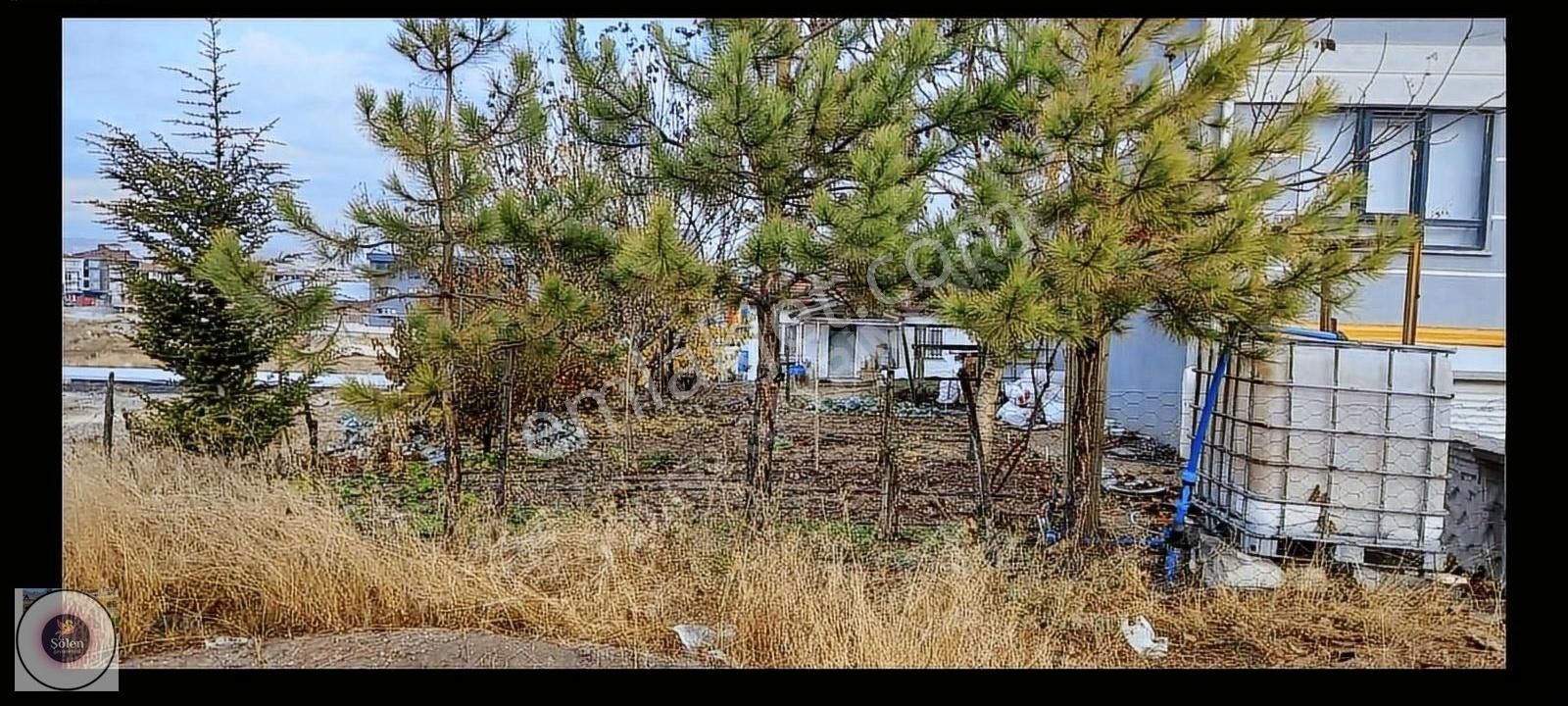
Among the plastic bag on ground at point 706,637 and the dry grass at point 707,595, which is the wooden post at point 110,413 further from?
the plastic bag on ground at point 706,637

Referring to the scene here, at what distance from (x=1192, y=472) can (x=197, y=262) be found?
491 centimetres

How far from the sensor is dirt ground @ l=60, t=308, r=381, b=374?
474 centimetres

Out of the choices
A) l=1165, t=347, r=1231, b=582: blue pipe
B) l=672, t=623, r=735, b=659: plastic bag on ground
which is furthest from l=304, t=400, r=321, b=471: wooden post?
l=1165, t=347, r=1231, b=582: blue pipe

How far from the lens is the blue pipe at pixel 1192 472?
11.4 ft

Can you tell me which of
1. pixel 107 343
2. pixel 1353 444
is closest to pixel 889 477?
pixel 1353 444

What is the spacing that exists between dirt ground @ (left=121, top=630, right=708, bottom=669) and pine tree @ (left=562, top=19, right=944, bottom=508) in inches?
43.0

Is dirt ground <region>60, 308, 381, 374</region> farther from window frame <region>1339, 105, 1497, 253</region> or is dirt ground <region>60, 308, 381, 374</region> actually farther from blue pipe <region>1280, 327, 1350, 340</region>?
window frame <region>1339, 105, 1497, 253</region>

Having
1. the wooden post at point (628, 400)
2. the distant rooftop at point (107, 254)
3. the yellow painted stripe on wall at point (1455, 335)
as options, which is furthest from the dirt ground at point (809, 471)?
the yellow painted stripe on wall at point (1455, 335)

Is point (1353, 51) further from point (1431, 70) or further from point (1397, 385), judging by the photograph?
point (1397, 385)

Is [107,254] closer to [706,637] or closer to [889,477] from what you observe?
[706,637]

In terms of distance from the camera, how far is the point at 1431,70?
5.52 metres
